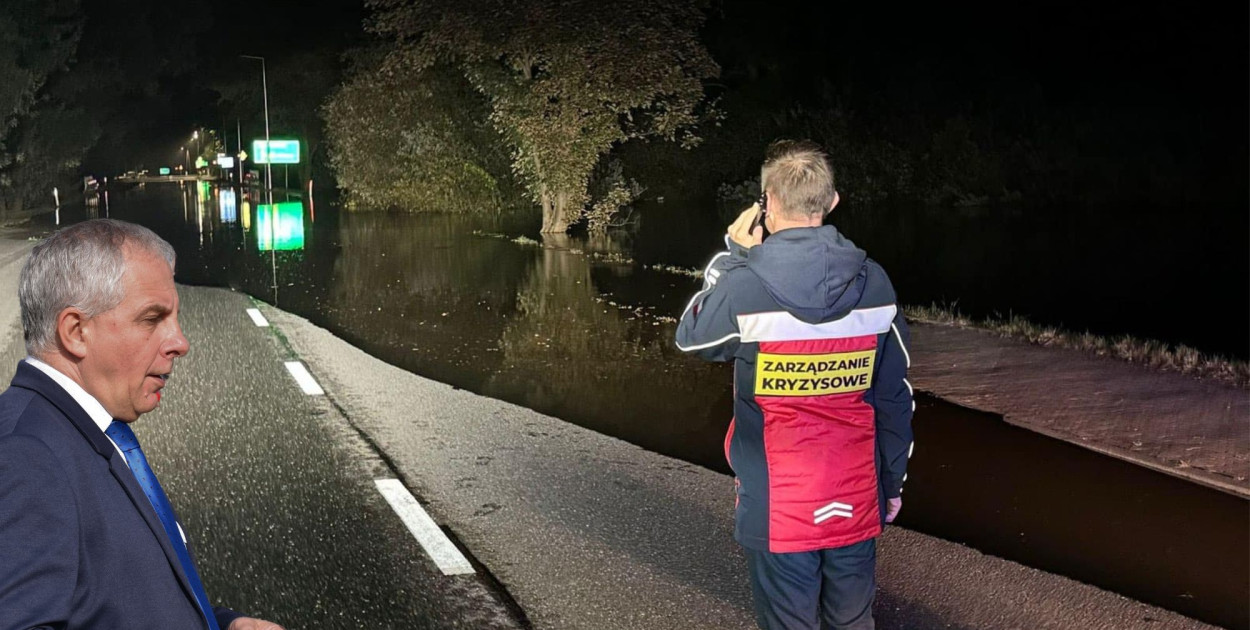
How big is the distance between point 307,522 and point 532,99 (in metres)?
20.6

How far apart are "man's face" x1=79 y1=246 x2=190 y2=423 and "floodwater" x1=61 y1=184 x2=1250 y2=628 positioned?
4.82 metres

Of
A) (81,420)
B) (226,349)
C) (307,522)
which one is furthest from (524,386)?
(81,420)

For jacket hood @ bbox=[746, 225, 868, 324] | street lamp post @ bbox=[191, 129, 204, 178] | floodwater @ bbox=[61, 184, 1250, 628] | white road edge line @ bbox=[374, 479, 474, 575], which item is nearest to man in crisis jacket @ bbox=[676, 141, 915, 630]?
jacket hood @ bbox=[746, 225, 868, 324]

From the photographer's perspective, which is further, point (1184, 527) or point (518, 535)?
point (1184, 527)

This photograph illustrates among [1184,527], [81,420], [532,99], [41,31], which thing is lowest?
[1184,527]

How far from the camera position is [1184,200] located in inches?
1708

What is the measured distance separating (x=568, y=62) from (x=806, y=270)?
22.2 m

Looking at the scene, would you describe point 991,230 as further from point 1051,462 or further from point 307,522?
point 307,522

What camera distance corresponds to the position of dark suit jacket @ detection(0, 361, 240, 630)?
1713 millimetres

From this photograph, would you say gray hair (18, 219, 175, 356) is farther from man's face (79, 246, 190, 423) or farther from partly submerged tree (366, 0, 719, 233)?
partly submerged tree (366, 0, 719, 233)

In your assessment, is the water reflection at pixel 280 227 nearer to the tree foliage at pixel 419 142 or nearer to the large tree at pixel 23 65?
the tree foliage at pixel 419 142

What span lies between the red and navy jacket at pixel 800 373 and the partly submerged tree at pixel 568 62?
21799mm

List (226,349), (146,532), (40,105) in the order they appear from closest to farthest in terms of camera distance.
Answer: (146,532), (226,349), (40,105)

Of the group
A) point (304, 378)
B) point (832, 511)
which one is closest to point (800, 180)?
point (832, 511)
